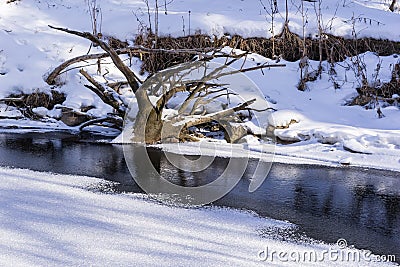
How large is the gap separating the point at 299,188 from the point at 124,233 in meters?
2.85

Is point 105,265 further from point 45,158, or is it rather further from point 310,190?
point 45,158

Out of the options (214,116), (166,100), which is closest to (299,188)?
(166,100)

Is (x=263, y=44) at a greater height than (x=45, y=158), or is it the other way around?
(x=263, y=44)

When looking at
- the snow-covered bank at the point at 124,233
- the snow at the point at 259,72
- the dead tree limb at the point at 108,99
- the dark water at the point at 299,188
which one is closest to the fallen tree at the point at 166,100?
the dead tree limb at the point at 108,99

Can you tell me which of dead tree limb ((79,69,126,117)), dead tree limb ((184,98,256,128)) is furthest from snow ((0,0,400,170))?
dead tree limb ((184,98,256,128))

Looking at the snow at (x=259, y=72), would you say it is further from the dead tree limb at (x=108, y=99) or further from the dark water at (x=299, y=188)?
the dark water at (x=299, y=188)

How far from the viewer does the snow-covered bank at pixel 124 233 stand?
360 cm

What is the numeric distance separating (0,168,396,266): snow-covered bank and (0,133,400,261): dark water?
370mm

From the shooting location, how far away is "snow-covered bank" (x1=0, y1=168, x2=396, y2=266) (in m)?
3.60

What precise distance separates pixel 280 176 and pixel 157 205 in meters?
2.43

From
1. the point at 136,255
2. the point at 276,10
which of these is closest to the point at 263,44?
the point at 276,10

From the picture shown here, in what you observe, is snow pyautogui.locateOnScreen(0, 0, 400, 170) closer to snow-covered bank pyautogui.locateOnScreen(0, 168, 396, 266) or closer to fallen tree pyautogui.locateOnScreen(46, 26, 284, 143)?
fallen tree pyautogui.locateOnScreen(46, 26, 284, 143)

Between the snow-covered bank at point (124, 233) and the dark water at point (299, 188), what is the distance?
0.37m

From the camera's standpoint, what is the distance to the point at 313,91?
12.9m
